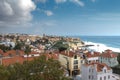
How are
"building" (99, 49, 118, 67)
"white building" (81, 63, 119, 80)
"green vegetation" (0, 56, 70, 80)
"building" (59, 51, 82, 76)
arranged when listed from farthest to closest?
"building" (99, 49, 118, 67)
"building" (59, 51, 82, 76)
"white building" (81, 63, 119, 80)
"green vegetation" (0, 56, 70, 80)

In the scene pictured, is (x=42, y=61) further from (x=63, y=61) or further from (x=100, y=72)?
(x=63, y=61)

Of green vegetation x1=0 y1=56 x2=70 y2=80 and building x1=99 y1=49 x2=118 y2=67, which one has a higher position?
green vegetation x1=0 y1=56 x2=70 y2=80

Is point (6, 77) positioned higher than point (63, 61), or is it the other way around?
point (6, 77)

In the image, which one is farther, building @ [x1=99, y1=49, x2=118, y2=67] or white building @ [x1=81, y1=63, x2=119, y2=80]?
building @ [x1=99, y1=49, x2=118, y2=67]

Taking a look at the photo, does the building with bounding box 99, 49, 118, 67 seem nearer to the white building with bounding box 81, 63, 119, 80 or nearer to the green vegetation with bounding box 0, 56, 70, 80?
the white building with bounding box 81, 63, 119, 80

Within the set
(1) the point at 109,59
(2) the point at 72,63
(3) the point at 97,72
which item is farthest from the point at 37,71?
(1) the point at 109,59

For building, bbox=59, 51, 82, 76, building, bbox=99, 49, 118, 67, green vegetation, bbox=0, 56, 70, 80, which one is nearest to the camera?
green vegetation, bbox=0, 56, 70, 80

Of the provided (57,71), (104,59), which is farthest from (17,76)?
(104,59)

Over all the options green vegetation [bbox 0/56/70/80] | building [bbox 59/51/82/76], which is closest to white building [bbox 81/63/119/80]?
building [bbox 59/51/82/76]

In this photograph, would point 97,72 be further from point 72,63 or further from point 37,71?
point 37,71

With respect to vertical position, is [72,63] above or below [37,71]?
below

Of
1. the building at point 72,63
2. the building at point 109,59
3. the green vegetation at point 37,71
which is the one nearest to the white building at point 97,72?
the building at point 72,63
